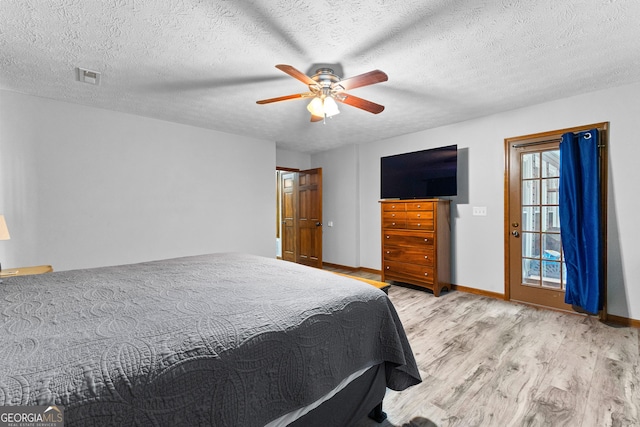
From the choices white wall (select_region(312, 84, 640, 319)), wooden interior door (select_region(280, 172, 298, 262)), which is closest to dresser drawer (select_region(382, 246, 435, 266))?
white wall (select_region(312, 84, 640, 319))

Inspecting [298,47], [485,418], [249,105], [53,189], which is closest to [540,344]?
[485,418]

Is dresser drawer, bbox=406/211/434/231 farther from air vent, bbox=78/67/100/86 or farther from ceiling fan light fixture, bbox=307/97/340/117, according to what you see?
air vent, bbox=78/67/100/86

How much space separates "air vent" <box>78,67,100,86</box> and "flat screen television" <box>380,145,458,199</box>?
12.6ft

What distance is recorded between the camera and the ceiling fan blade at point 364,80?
2018 millimetres

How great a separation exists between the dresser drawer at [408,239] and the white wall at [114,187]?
7.22 feet

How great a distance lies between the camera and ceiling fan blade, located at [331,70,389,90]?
79.4 inches

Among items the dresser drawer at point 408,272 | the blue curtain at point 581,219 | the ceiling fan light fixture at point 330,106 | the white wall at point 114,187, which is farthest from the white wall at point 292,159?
the blue curtain at point 581,219

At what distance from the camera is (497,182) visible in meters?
3.86

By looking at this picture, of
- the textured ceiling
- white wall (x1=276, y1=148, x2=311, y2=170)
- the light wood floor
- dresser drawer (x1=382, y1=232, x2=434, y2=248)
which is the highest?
the textured ceiling

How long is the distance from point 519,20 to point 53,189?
4.58 metres

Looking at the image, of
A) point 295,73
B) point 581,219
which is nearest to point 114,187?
point 295,73

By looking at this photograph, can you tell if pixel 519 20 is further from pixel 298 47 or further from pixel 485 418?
pixel 485 418

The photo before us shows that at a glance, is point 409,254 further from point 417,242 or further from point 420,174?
point 420,174

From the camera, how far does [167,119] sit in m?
3.94
